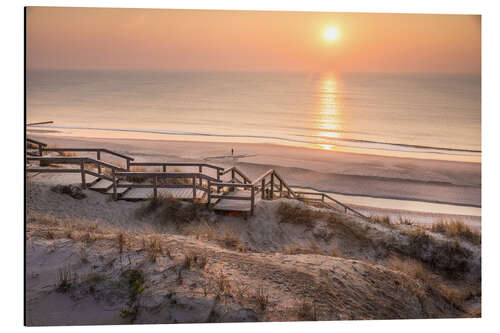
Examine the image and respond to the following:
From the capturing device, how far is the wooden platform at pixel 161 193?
8594 mm

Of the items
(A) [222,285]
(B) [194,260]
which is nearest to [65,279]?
(B) [194,260]

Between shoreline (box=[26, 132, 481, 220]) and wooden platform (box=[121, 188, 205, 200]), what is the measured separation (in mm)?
7671

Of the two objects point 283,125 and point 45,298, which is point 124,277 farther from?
point 283,125

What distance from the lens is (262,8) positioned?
20.6 ft

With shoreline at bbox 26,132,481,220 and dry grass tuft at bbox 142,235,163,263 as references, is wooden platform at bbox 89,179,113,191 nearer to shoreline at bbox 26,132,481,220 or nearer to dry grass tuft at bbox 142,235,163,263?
dry grass tuft at bbox 142,235,163,263

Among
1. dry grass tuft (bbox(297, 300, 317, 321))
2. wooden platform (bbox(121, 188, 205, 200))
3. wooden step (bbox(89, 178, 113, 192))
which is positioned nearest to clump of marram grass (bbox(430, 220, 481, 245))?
dry grass tuft (bbox(297, 300, 317, 321))

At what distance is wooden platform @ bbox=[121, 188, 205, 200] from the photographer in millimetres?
8594

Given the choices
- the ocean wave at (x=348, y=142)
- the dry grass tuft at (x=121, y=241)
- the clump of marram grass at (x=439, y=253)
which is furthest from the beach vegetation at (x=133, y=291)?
the ocean wave at (x=348, y=142)

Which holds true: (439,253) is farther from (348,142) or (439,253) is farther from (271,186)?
(348,142)

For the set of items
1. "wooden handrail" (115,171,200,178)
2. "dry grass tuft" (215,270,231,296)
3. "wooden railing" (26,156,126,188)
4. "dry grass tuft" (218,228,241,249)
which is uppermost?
"wooden railing" (26,156,126,188)

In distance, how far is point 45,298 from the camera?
16.2ft

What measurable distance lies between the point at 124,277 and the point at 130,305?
387mm

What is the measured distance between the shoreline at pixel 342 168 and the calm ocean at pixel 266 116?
5.48 feet

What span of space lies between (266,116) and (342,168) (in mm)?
16084
